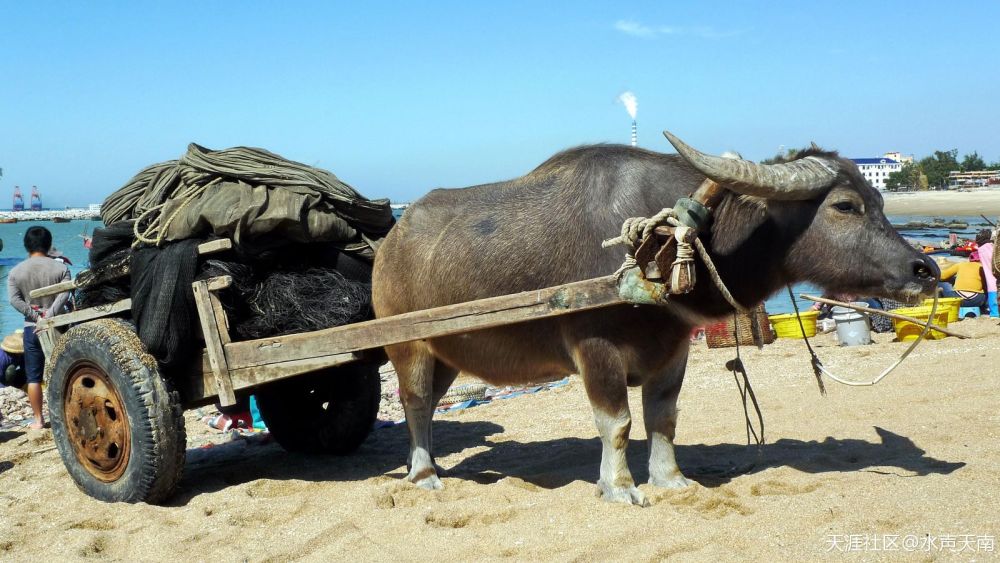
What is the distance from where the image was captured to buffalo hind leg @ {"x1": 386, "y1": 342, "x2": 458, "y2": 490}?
16.1 ft

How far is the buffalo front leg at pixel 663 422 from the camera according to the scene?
14.6ft

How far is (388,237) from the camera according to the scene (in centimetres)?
500

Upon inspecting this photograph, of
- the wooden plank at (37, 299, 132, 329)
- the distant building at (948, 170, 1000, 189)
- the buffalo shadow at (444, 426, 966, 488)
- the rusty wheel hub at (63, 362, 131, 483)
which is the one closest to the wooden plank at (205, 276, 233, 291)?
the wooden plank at (37, 299, 132, 329)

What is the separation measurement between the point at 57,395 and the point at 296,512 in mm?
1753

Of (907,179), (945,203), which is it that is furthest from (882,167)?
(945,203)

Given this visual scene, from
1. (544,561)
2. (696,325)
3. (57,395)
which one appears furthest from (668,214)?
(57,395)

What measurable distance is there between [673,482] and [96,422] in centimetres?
315

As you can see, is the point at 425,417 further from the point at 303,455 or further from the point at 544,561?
the point at 544,561

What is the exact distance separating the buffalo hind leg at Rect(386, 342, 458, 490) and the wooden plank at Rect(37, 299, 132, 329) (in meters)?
1.51

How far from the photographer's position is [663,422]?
451 cm

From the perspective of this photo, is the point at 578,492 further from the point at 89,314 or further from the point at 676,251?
the point at 89,314

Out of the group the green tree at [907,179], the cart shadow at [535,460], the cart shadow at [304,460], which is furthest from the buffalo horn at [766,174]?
the green tree at [907,179]

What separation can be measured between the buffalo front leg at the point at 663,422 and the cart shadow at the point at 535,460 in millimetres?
210

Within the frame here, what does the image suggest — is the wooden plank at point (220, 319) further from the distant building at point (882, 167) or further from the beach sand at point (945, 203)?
the distant building at point (882, 167)
